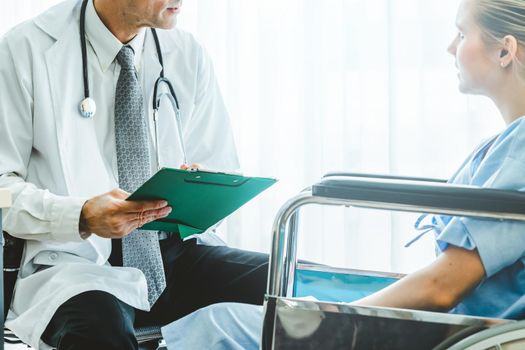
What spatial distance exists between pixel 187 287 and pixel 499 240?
77 cm

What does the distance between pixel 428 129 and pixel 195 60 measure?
0.84 meters

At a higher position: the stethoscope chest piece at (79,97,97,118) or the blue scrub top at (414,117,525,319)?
the stethoscope chest piece at (79,97,97,118)

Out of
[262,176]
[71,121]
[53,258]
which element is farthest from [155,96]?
[53,258]

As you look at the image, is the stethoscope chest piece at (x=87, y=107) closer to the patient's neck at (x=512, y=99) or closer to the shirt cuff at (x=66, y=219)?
the shirt cuff at (x=66, y=219)

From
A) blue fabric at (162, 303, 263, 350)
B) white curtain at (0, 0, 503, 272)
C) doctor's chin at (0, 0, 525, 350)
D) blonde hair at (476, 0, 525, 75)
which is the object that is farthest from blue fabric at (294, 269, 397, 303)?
white curtain at (0, 0, 503, 272)

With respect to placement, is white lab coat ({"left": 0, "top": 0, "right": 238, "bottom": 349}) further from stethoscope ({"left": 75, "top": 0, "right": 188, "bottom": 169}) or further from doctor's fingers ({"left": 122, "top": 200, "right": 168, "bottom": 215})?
doctor's fingers ({"left": 122, "top": 200, "right": 168, "bottom": 215})

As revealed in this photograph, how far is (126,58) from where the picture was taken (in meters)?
1.58

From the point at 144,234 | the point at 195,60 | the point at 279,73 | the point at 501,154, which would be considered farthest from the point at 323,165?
the point at 501,154

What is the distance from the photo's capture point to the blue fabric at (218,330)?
108 centimetres

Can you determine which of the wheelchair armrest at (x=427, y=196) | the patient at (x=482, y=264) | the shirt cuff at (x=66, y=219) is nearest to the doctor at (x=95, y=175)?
the shirt cuff at (x=66, y=219)

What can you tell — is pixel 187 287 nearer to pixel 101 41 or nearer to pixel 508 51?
pixel 101 41

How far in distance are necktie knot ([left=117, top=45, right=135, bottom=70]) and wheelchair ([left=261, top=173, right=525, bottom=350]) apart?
0.77 m

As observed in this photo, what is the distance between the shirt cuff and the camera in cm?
135

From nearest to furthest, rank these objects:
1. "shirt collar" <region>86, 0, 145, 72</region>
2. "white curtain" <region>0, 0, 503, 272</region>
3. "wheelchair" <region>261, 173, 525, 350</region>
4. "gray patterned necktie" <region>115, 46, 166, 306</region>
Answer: "wheelchair" <region>261, 173, 525, 350</region>
"gray patterned necktie" <region>115, 46, 166, 306</region>
"shirt collar" <region>86, 0, 145, 72</region>
"white curtain" <region>0, 0, 503, 272</region>
